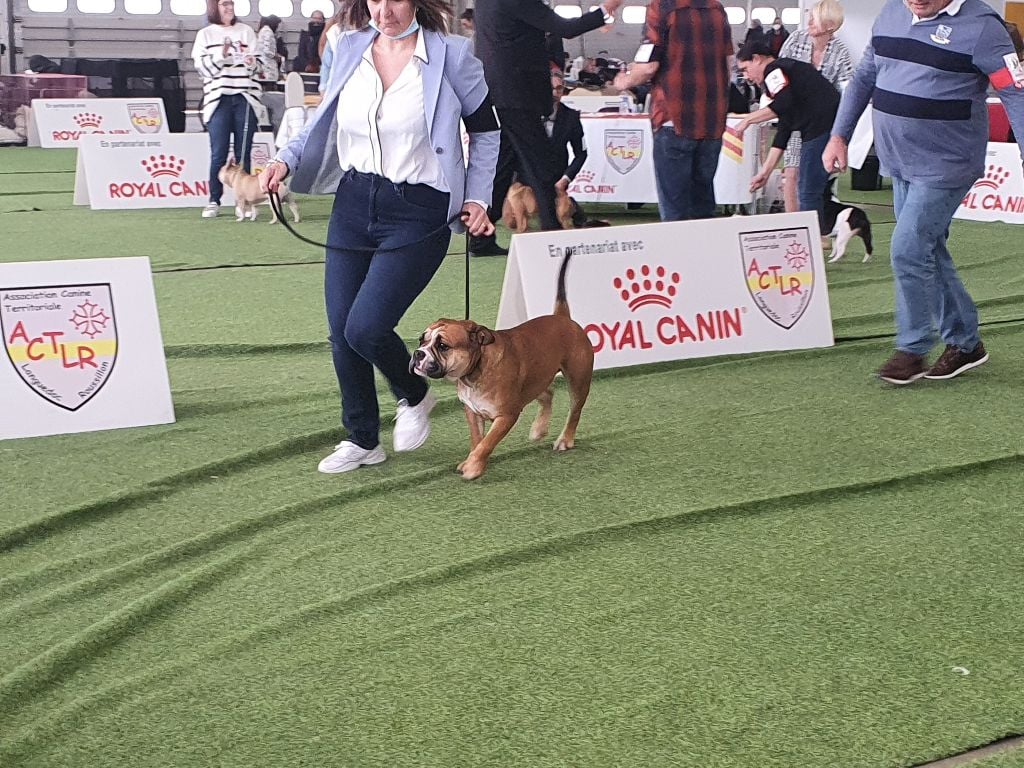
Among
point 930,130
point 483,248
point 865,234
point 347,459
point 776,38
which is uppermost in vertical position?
point 776,38

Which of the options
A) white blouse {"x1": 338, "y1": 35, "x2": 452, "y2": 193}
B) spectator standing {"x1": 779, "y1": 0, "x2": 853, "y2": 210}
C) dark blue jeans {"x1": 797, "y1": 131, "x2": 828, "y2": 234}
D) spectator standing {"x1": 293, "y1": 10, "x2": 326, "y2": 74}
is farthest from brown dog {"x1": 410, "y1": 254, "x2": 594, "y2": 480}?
spectator standing {"x1": 293, "y1": 10, "x2": 326, "y2": 74}

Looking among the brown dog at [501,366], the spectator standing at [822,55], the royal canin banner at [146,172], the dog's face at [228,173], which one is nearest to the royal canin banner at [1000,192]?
the spectator standing at [822,55]

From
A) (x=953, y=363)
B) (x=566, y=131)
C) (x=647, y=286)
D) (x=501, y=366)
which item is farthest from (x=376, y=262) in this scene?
(x=566, y=131)

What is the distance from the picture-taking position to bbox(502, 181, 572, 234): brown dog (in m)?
10.0

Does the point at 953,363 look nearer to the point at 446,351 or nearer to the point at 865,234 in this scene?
the point at 446,351

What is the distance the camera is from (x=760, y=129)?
11023 millimetres

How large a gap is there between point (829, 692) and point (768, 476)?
163 cm

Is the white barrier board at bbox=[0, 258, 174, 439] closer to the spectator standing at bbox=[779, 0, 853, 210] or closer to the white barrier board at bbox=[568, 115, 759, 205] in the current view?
the spectator standing at bbox=[779, 0, 853, 210]

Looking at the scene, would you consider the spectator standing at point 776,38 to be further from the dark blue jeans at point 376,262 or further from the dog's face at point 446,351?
the dog's face at point 446,351

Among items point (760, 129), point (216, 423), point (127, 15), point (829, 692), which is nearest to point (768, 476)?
point (829, 692)

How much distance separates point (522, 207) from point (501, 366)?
241 inches

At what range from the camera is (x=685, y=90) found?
23.3 ft

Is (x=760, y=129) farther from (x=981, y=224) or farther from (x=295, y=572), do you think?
(x=295, y=572)

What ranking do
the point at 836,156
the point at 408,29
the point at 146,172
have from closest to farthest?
the point at 408,29 → the point at 836,156 → the point at 146,172
